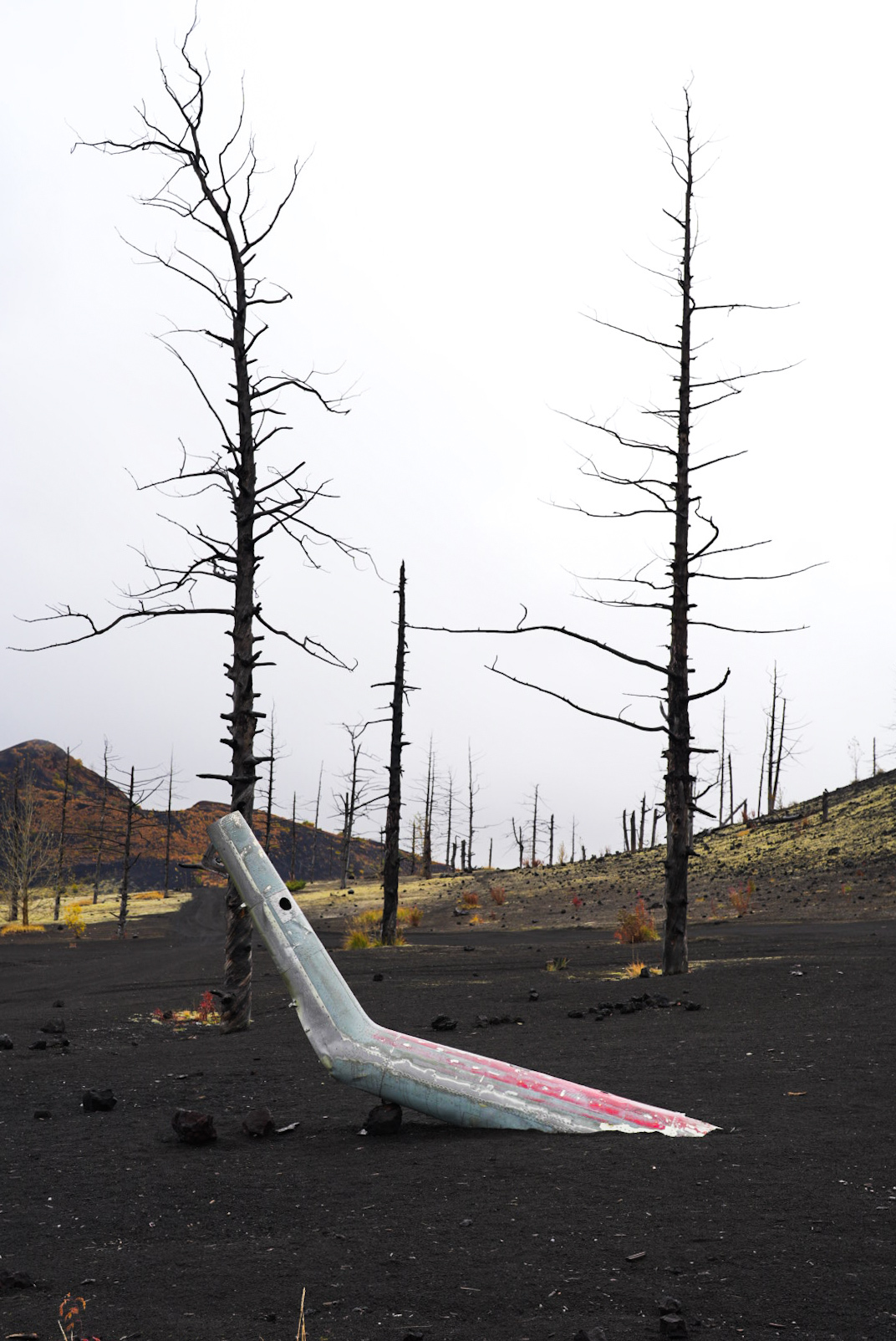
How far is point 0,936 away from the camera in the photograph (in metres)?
36.7

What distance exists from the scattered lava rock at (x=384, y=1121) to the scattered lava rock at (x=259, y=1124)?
0.67 meters

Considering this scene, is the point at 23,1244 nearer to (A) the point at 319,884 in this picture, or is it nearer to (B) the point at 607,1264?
(B) the point at 607,1264

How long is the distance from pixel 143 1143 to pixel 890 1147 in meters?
4.32

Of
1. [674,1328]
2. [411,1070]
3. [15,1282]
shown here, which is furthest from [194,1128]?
[674,1328]

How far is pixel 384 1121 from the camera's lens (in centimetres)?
580

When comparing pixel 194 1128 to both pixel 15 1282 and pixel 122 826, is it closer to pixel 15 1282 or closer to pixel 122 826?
pixel 15 1282

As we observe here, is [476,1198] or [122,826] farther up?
[476,1198]

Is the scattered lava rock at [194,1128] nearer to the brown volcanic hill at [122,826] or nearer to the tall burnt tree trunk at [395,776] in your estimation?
the tall burnt tree trunk at [395,776]

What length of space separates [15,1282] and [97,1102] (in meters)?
3.33

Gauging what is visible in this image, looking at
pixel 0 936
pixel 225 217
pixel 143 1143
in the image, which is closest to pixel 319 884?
pixel 0 936

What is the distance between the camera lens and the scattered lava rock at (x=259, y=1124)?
6.06 m

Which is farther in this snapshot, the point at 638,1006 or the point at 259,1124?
the point at 638,1006

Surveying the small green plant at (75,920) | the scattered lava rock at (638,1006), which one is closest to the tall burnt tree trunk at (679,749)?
the scattered lava rock at (638,1006)

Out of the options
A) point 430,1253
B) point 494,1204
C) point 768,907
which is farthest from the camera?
point 768,907
